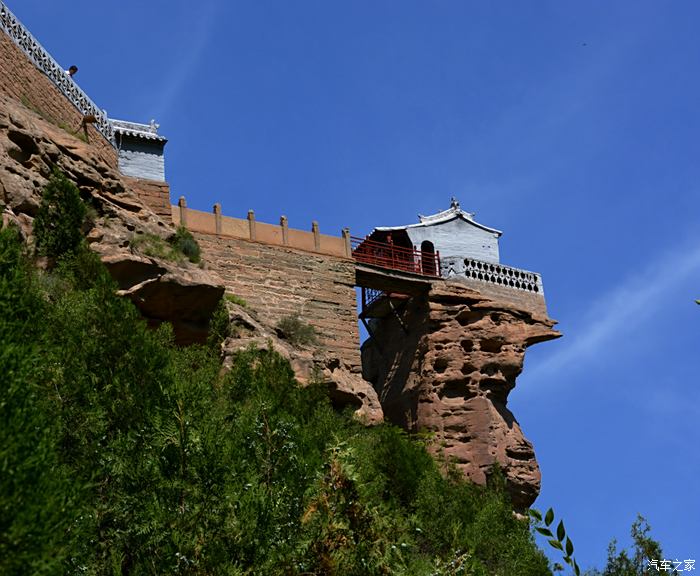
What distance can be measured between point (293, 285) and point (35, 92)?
31.8 feet

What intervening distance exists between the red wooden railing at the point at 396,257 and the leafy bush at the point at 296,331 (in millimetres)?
4780

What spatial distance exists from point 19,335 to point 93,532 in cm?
287

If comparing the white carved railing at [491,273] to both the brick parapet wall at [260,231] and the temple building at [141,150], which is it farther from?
the temple building at [141,150]

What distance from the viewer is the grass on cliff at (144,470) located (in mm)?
11750

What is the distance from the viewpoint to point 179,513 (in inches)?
571

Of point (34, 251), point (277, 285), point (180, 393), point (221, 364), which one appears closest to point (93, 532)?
point (180, 393)

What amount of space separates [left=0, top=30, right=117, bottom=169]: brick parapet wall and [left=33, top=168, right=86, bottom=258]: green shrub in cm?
291

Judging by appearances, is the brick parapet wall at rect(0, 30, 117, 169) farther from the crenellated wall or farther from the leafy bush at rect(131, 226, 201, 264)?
the leafy bush at rect(131, 226, 201, 264)

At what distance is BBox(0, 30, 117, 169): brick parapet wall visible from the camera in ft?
84.3

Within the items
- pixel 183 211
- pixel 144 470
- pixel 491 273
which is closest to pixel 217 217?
pixel 183 211

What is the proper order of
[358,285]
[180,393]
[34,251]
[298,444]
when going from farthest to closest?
[358,285] < [34,251] < [298,444] < [180,393]

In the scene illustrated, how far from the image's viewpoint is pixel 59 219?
2378 centimetres

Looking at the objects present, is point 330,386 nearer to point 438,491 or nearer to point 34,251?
point 438,491

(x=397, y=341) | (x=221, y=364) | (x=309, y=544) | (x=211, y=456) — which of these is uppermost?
(x=397, y=341)
